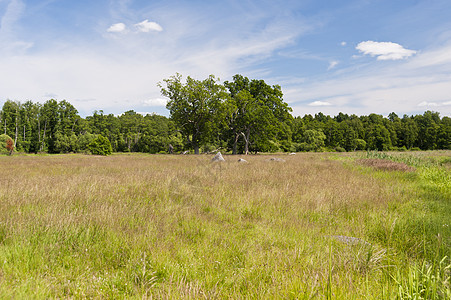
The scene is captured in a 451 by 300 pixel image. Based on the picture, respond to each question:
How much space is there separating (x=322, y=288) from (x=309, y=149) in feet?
211

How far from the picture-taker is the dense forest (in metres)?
32.7

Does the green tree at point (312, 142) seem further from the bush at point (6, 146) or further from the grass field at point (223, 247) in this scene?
the bush at point (6, 146)

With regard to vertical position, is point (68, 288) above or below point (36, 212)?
below

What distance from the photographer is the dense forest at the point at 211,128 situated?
32688 millimetres

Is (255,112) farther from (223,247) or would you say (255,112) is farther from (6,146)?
(6,146)

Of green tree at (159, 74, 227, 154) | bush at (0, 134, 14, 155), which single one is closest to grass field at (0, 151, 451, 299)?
green tree at (159, 74, 227, 154)

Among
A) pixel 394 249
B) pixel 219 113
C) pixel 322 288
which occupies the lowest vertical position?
pixel 394 249

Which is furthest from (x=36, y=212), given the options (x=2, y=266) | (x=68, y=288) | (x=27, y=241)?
(x=68, y=288)

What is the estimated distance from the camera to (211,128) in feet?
107

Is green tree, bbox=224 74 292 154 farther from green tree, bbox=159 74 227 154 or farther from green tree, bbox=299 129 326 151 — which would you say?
green tree, bbox=299 129 326 151

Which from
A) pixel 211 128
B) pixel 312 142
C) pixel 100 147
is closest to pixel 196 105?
pixel 211 128

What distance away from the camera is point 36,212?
435cm

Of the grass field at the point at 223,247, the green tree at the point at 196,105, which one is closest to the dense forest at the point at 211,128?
the green tree at the point at 196,105

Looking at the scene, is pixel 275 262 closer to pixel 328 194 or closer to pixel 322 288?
pixel 322 288
